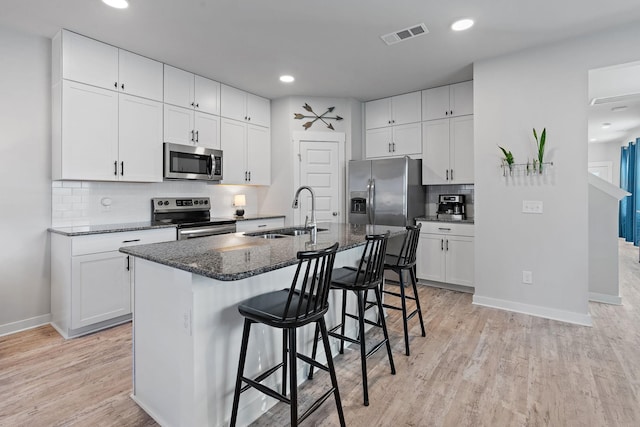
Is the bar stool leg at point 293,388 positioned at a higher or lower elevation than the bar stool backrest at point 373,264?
lower

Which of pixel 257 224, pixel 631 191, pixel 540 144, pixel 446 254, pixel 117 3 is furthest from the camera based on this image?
pixel 631 191

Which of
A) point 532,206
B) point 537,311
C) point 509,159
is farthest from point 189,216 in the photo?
point 537,311

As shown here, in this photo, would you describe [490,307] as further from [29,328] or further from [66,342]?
[29,328]

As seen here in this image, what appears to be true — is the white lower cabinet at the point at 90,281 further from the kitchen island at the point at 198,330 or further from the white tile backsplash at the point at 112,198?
the kitchen island at the point at 198,330

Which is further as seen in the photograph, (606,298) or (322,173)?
(322,173)

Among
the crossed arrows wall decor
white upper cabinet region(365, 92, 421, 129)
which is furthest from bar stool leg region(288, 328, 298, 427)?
white upper cabinet region(365, 92, 421, 129)

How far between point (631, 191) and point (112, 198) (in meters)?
9.50

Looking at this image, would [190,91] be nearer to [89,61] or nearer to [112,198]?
[89,61]

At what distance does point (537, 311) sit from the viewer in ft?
10.7

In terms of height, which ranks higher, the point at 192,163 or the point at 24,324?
the point at 192,163

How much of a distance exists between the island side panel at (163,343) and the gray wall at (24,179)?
192 centimetres

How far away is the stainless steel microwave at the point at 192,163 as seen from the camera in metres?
3.68

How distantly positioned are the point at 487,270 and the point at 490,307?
0.38 metres

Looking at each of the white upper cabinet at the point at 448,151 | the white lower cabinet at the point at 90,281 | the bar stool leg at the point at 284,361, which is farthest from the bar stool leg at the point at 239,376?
the white upper cabinet at the point at 448,151
